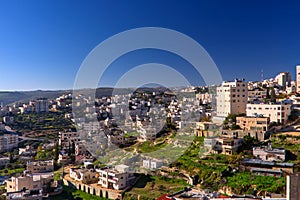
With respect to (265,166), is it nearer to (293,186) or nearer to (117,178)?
(117,178)

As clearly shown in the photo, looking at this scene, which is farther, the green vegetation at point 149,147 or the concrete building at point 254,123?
the green vegetation at point 149,147

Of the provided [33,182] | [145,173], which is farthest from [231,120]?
[33,182]

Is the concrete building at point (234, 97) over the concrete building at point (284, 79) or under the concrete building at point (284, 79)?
under

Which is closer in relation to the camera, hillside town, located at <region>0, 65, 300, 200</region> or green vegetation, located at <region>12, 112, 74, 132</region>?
hillside town, located at <region>0, 65, 300, 200</region>

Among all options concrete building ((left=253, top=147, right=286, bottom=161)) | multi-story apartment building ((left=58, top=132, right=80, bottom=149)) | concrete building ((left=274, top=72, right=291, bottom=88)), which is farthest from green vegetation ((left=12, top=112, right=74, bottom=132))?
concrete building ((left=274, top=72, right=291, bottom=88))

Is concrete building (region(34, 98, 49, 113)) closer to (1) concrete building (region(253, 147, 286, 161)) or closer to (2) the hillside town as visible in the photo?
(2) the hillside town

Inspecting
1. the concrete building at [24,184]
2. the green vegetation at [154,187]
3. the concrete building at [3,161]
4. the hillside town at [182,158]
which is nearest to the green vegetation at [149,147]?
the hillside town at [182,158]

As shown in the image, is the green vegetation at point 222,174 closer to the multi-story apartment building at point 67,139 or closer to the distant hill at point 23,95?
the multi-story apartment building at point 67,139

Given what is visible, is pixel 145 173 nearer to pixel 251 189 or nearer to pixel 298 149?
pixel 251 189
